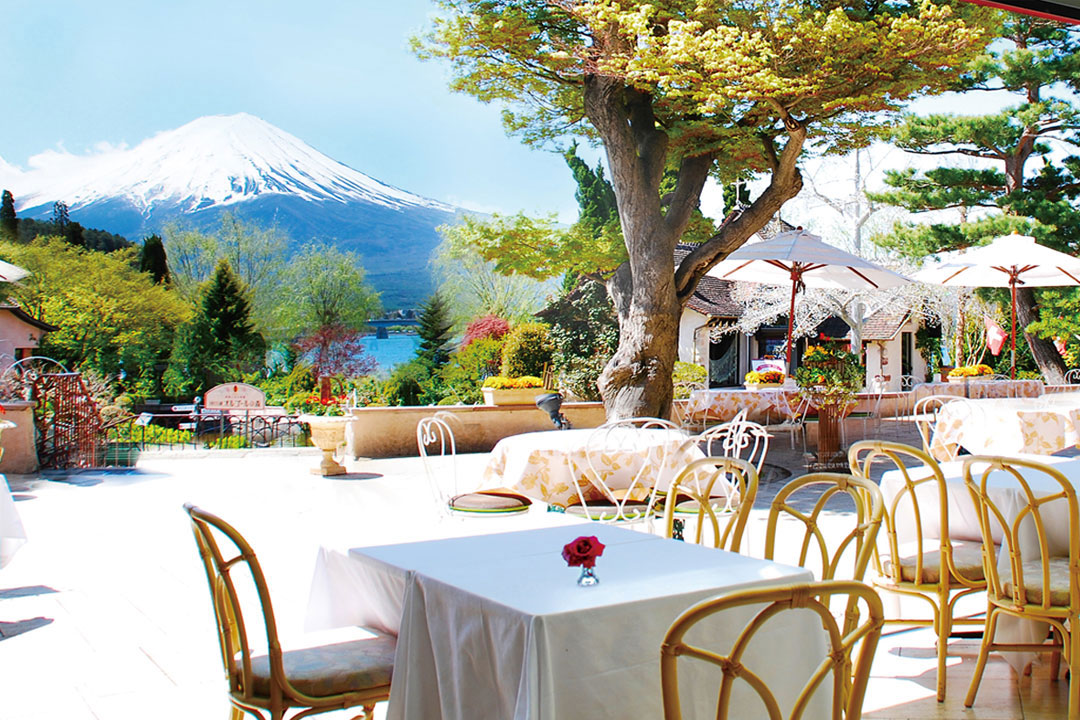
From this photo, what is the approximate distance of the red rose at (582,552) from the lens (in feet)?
7.02

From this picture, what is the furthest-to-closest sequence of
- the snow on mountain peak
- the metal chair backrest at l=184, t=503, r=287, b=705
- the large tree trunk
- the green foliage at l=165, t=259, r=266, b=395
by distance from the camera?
the snow on mountain peak < the green foliage at l=165, t=259, r=266, b=395 < the large tree trunk < the metal chair backrest at l=184, t=503, r=287, b=705

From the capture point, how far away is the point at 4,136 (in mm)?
70562

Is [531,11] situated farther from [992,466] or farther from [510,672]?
[510,672]

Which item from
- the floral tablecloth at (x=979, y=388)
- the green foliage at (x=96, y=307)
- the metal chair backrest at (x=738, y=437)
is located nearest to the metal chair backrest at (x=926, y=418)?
the metal chair backrest at (x=738, y=437)

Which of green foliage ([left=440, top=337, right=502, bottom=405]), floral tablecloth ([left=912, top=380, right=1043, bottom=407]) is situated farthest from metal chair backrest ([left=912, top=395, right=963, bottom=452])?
green foliage ([left=440, top=337, right=502, bottom=405])

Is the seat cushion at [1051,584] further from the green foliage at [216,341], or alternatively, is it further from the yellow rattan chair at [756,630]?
the green foliage at [216,341]

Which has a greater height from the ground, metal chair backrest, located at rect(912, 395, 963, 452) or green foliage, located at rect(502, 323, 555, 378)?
green foliage, located at rect(502, 323, 555, 378)

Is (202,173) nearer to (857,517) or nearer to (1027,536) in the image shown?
(1027,536)

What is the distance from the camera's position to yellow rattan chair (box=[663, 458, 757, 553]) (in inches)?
123

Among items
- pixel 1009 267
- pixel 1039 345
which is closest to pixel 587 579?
pixel 1009 267

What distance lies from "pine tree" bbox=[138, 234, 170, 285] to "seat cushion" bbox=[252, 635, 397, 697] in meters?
32.6

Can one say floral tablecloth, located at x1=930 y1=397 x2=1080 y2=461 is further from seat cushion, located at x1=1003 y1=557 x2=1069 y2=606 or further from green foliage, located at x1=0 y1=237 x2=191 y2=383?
green foliage, located at x1=0 y1=237 x2=191 y2=383

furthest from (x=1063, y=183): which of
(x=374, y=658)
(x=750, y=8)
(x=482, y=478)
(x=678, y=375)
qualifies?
(x=374, y=658)

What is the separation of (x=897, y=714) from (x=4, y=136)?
81.1 m
